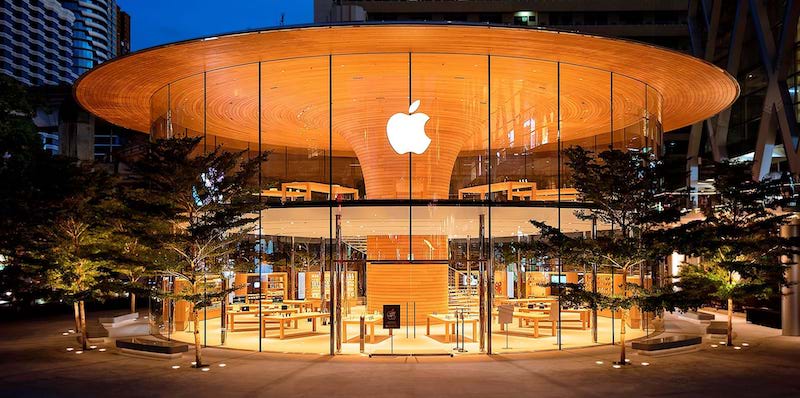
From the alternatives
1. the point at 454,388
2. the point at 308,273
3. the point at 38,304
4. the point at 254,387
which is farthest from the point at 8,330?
the point at 454,388

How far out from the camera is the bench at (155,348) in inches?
740

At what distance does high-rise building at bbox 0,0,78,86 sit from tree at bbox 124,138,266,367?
12385 cm

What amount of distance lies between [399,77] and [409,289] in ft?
23.2

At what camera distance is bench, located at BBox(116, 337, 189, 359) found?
18.8 meters

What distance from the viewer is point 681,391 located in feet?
47.2

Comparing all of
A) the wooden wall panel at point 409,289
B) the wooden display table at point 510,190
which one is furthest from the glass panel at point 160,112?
the wooden display table at point 510,190

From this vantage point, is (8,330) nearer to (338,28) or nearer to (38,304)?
(38,304)

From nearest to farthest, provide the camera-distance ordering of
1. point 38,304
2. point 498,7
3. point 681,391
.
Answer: point 681,391, point 38,304, point 498,7

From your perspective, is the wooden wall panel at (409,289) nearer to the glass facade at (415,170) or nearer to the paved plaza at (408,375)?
the glass facade at (415,170)

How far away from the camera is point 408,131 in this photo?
2173cm

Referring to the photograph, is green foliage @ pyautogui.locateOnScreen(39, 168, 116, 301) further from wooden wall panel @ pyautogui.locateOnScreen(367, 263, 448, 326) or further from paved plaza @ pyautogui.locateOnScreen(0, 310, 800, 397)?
wooden wall panel @ pyautogui.locateOnScreen(367, 263, 448, 326)

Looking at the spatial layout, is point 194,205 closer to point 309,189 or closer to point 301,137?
point 309,189

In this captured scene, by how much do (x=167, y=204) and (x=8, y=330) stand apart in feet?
42.0

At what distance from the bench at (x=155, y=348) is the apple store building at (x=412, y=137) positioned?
1.35 metres
